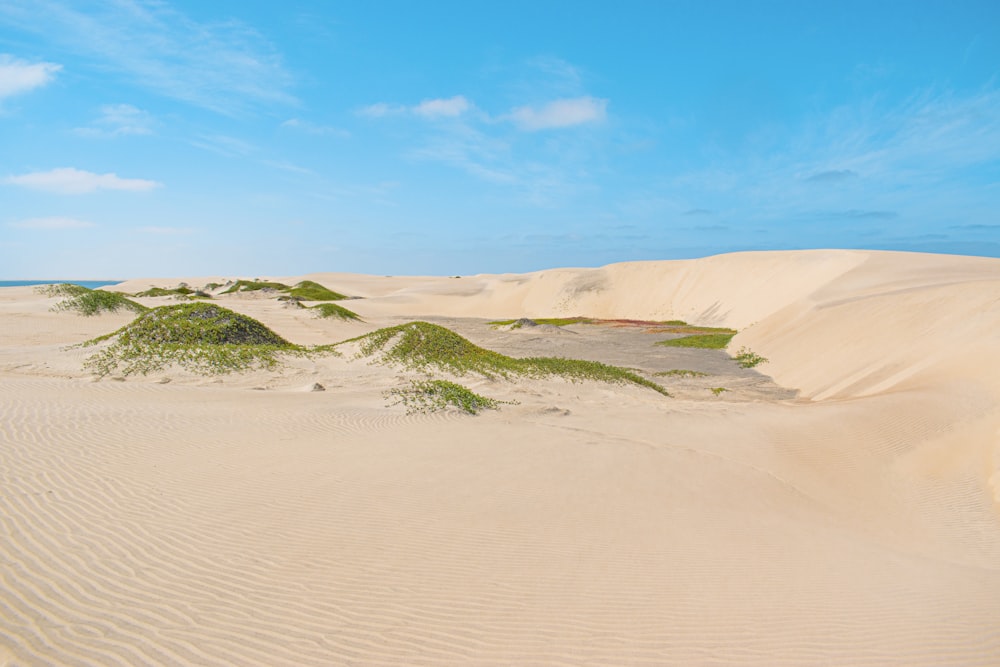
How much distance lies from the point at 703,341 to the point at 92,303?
3412cm

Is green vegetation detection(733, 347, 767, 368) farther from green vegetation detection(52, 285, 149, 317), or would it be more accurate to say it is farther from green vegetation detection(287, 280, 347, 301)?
green vegetation detection(287, 280, 347, 301)

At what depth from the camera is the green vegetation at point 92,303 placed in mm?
30062

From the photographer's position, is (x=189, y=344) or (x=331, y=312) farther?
(x=331, y=312)

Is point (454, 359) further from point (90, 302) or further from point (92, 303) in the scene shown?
point (90, 302)

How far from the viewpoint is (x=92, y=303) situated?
30547mm

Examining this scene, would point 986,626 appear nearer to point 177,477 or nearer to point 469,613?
point 469,613

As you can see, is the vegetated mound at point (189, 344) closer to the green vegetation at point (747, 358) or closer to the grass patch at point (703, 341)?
the green vegetation at point (747, 358)

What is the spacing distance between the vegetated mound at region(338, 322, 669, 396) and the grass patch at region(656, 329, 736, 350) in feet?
44.3

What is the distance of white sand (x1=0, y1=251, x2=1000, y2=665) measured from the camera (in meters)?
3.98

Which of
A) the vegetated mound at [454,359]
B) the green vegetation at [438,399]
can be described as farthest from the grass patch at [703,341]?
the green vegetation at [438,399]

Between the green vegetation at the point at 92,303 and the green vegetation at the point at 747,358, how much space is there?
31.1 metres

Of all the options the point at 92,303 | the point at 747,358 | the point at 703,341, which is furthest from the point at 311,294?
the point at 747,358

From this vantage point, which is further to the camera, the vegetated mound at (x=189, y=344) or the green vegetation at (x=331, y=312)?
the green vegetation at (x=331, y=312)

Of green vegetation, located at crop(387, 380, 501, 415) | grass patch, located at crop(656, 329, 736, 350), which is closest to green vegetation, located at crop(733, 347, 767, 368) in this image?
grass patch, located at crop(656, 329, 736, 350)
